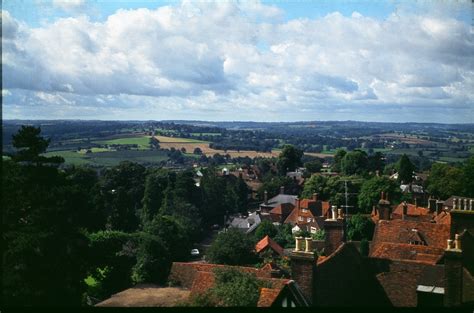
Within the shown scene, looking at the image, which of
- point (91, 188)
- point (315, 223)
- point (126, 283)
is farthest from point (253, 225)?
point (126, 283)

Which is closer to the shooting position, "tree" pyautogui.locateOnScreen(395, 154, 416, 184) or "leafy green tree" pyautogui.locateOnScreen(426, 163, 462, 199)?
"leafy green tree" pyautogui.locateOnScreen(426, 163, 462, 199)

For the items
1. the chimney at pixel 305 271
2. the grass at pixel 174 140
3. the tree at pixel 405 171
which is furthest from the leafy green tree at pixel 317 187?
the chimney at pixel 305 271

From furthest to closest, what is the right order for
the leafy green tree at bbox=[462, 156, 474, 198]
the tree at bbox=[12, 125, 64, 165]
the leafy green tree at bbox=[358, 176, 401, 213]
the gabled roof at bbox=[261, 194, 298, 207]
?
1. the gabled roof at bbox=[261, 194, 298, 207]
2. the leafy green tree at bbox=[358, 176, 401, 213]
3. the leafy green tree at bbox=[462, 156, 474, 198]
4. the tree at bbox=[12, 125, 64, 165]

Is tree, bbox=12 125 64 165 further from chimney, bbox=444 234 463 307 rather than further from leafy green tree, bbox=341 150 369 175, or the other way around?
leafy green tree, bbox=341 150 369 175

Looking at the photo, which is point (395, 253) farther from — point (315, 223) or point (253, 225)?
point (253, 225)

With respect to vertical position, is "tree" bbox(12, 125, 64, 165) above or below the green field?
above

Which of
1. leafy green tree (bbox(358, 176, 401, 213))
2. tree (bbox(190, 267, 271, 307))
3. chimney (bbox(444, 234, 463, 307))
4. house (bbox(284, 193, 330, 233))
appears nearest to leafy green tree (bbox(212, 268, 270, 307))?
tree (bbox(190, 267, 271, 307))

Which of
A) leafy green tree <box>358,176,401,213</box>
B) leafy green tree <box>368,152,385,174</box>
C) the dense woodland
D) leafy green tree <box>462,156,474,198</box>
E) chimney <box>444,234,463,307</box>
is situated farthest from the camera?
leafy green tree <box>368,152,385,174</box>
